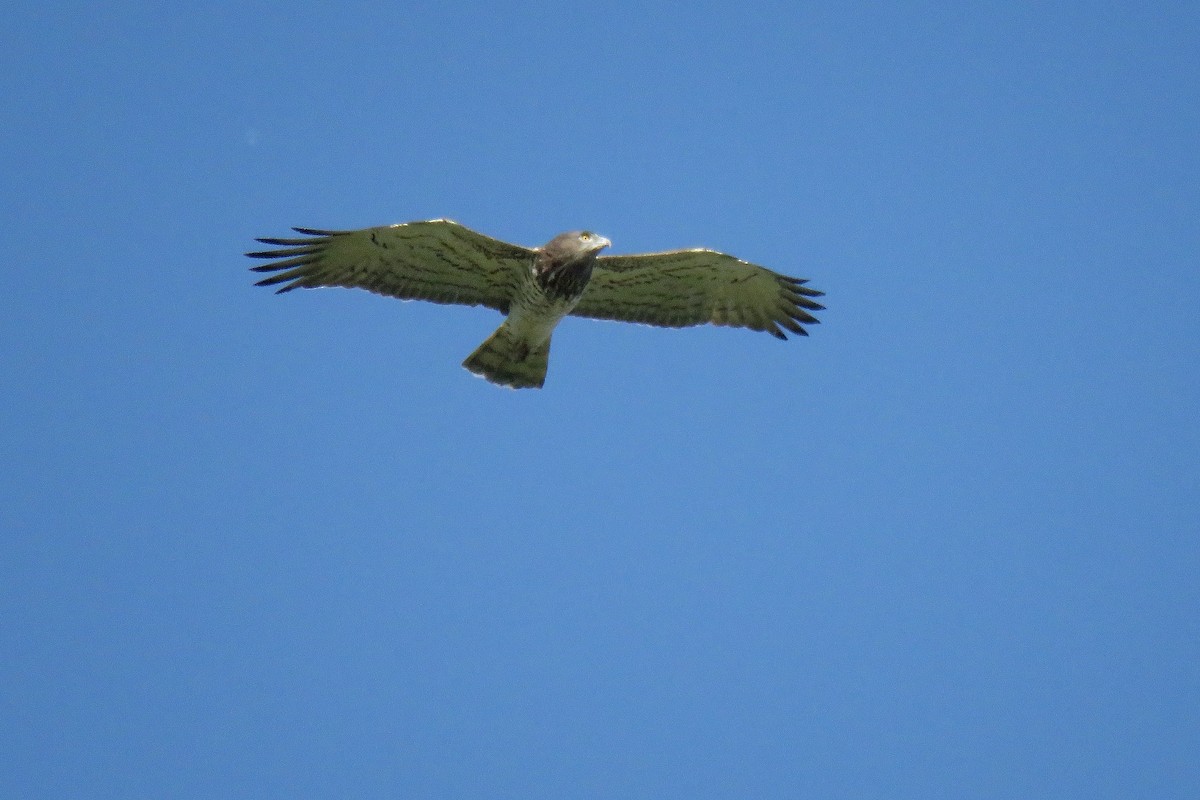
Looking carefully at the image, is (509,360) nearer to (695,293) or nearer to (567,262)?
(567,262)

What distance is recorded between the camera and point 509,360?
1194 cm

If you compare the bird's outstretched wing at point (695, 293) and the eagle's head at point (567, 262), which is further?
the bird's outstretched wing at point (695, 293)

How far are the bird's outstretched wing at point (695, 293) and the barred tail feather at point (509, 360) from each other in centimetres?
64

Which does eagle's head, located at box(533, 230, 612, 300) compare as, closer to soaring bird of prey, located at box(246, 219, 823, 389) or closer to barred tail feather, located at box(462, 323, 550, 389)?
soaring bird of prey, located at box(246, 219, 823, 389)

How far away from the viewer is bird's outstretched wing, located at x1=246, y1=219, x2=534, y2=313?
11.0 m

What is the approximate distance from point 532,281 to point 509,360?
1022mm

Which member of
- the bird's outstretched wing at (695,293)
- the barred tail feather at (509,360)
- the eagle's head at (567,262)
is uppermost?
the bird's outstretched wing at (695,293)

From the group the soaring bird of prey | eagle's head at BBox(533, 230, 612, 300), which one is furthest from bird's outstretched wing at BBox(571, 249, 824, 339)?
eagle's head at BBox(533, 230, 612, 300)

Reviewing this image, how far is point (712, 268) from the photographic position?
1210 centimetres

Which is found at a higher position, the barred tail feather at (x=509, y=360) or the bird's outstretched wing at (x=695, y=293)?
the bird's outstretched wing at (x=695, y=293)

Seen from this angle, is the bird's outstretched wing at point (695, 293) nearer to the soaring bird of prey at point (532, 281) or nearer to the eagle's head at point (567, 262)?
the soaring bird of prey at point (532, 281)

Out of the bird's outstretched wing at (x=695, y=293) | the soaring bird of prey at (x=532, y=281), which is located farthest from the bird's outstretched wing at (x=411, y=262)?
the bird's outstretched wing at (x=695, y=293)

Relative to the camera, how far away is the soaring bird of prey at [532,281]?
1102cm

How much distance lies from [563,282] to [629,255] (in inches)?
34.9
